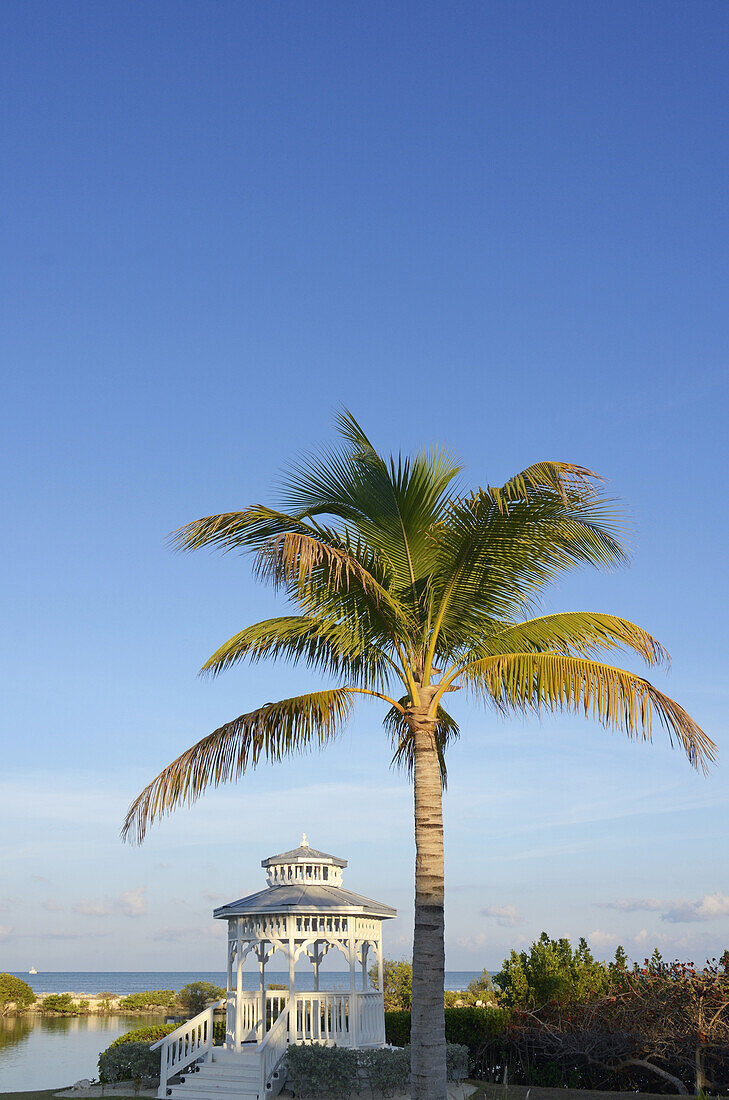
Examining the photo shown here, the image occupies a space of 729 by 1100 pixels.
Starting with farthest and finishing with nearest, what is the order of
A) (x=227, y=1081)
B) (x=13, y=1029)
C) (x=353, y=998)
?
(x=13, y=1029), (x=353, y=998), (x=227, y=1081)

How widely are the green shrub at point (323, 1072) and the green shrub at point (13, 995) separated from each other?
31.9m

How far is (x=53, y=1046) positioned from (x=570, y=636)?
26047 millimetres

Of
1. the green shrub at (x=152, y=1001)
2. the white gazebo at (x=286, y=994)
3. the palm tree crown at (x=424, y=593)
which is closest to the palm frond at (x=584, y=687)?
the palm tree crown at (x=424, y=593)

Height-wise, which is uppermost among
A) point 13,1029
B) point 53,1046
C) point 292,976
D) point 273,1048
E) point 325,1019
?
point 292,976

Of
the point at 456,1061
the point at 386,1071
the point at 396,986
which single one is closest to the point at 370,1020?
the point at 456,1061

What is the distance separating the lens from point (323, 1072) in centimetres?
1468

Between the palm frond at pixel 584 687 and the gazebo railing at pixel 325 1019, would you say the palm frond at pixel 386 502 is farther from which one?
the gazebo railing at pixel 325 1019

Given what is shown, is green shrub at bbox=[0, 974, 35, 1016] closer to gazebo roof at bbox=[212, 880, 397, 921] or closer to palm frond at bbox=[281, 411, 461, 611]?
gazebo roof at bbox=[212, 880, 397, 921]

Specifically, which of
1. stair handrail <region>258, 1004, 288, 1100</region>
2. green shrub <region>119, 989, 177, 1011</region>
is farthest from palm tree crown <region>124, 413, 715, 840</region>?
green shrub <region>119, 989, 177, 1011</region>

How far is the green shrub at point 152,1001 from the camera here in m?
42.2

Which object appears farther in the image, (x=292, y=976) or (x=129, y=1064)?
(x=129, y=1064)

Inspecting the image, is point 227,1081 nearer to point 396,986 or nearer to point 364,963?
point 364,963

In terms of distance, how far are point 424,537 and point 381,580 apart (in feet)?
2.16

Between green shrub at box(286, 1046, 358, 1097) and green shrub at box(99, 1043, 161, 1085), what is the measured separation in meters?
3.76
